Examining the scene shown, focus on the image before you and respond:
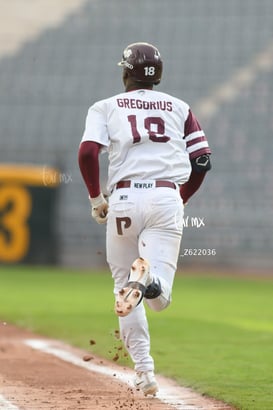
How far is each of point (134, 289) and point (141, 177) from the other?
0.72 metres

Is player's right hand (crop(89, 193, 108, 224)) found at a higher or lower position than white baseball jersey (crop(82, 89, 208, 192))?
lower

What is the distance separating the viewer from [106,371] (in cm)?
684

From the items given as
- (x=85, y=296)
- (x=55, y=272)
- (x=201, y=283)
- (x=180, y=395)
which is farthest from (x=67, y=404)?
(x=55, y=272)

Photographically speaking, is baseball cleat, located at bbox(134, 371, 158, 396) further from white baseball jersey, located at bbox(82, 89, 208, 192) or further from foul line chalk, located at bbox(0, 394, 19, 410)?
white baseball jersey, located at bbox(82, 89, 208, 192)

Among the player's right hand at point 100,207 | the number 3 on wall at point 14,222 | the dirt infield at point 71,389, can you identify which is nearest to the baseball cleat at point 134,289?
the player's right hand at point 100,207

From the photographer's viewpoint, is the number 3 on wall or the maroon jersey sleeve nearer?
the maroon jersey sleeve

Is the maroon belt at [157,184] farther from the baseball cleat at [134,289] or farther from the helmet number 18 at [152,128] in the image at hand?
the baseball cleat at [134,289]

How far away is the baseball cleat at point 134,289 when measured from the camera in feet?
15.5

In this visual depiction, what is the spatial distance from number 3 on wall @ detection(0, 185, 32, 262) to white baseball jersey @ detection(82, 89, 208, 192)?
14.6 m

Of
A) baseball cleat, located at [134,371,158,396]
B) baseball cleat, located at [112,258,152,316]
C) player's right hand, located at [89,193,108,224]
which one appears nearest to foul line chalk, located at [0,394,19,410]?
baseball cleat, located at [134,371,158,396]

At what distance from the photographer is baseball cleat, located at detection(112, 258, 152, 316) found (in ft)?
15.5

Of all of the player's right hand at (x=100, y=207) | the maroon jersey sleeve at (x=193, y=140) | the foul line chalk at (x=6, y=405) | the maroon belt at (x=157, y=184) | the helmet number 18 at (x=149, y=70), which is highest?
the helmet number 18 at (x=149, y=70)

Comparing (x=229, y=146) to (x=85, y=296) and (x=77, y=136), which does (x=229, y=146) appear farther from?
(x=85, y=296)

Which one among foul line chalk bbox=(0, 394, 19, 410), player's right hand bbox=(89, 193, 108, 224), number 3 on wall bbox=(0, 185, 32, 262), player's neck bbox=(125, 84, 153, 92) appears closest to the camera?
foul line chalk bbox=(0, 394, 19, 410)
